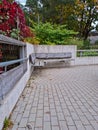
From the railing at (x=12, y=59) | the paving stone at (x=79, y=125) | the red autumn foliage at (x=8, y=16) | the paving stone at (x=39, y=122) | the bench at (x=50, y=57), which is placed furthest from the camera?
the bench at (x=50, y=57)

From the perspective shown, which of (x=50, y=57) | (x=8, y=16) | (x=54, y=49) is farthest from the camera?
(x=54, y=49)

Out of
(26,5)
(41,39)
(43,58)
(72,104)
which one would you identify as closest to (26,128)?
(72,104)

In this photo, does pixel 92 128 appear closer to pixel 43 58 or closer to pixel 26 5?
pixel 43 58

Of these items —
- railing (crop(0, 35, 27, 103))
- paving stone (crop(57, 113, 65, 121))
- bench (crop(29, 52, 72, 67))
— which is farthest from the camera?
bench (crop(29, 52, 72, 67))

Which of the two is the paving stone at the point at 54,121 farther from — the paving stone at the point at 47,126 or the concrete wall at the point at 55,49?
the concrete wall at the point at 55,49

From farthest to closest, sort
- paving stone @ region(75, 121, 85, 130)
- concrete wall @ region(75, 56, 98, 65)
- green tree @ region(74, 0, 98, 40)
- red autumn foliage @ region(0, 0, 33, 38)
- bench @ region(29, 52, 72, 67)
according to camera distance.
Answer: green tree @ region(74, 0, 98, 40) → concrete wall @ region(75, 56, 98, 65) → bench @ region(29, 52, 72, 67) → red autumn foliage @ region(0, 0, 33, 38) → paving stone @ region(75, 121, 85, 130)

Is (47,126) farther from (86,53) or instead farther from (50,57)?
(86,53)

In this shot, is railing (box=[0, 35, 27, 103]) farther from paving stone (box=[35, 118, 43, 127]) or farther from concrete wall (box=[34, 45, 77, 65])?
concrete wall (box=[34, 45, 77, 65])

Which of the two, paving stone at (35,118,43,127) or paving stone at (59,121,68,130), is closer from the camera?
paving stone at (59,121,68,130)

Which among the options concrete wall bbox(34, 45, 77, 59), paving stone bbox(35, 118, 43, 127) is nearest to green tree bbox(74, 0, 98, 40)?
concrete wall bbox(34, 45, 77, 59)

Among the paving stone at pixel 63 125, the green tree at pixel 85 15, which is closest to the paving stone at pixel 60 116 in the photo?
the paving stone at pixel 63 125

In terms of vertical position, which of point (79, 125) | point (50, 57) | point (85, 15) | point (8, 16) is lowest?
point (79, 125)

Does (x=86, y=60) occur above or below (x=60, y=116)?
above

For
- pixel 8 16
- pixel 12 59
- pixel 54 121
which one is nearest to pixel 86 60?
pixel 8 16
